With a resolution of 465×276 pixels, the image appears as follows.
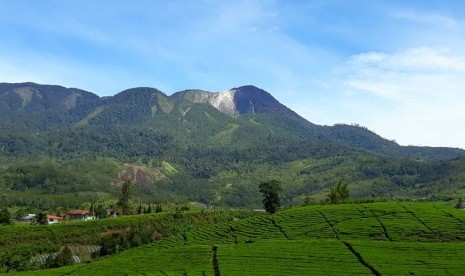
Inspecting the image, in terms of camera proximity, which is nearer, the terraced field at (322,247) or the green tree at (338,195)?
the terraced field at (322,247)

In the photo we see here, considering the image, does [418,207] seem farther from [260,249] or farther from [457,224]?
[260,249]

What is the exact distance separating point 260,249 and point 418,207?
60.3 meters

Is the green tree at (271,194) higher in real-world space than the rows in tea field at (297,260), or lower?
higher

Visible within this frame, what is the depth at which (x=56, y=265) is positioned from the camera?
11475 cm

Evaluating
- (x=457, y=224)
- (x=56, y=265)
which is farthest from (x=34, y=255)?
(x=457, y=224)

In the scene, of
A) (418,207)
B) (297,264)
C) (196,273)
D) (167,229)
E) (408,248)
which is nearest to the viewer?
(196,273)

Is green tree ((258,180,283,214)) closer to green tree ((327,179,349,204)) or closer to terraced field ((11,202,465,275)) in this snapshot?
green tree ((327,179,349,204))

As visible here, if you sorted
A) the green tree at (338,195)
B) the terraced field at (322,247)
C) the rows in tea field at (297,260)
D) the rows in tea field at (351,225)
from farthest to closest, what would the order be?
the green tree at (338,195), the rows in tea field at (351,225), the terraced field at (322,247), the rows in tea field at (297,260)

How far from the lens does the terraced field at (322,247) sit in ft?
266

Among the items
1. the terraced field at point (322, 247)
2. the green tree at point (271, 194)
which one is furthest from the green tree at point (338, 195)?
the terraced field at point (322, 247)

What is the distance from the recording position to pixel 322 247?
313ft

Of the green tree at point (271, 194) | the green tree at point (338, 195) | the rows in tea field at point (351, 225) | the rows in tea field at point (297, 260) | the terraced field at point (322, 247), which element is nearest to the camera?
the rows in tea field at point (297, 260)

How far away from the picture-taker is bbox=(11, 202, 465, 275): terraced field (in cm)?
8112

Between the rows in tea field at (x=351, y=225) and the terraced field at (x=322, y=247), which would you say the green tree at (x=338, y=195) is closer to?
the rows in tea field at (x=351, y=225)
